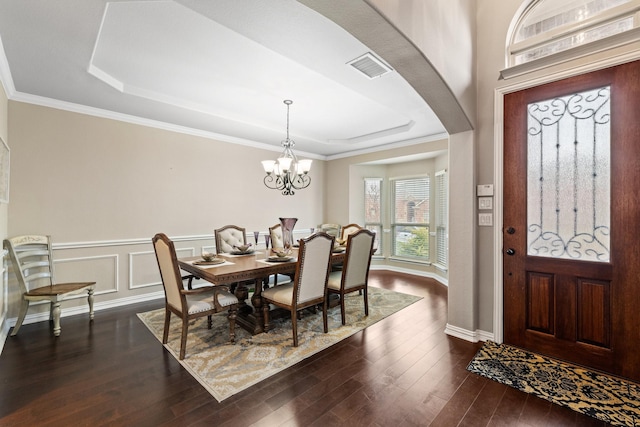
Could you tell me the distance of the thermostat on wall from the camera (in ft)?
8.97

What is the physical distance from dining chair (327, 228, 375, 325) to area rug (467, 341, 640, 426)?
4.56 ft

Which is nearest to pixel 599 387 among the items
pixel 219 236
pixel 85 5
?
pixel 219 236

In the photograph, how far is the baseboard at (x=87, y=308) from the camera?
3223 millimetres

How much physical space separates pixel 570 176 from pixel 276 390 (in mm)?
2907

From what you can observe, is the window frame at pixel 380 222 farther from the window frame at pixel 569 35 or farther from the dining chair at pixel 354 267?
the window frame at pixel 569 35

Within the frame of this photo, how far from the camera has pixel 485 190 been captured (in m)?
2.77

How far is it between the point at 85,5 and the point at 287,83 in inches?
68.9

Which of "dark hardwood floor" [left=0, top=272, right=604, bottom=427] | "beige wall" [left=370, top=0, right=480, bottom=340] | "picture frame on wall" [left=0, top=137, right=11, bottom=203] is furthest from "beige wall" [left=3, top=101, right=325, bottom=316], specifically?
"beige wall" [left=370, top=0, right=480, bottom=340]

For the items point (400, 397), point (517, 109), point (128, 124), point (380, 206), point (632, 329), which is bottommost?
point (400, 397)

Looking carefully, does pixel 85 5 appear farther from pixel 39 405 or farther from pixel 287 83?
pixel 39 405

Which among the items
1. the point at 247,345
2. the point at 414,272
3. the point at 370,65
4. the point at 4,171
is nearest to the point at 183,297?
the point at 247,345

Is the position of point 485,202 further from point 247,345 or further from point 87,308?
point 87,308

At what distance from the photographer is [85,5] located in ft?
6.23

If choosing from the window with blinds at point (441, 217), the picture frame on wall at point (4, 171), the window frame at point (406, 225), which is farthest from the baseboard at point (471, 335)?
the picture frame on wall at point (4, 171)
